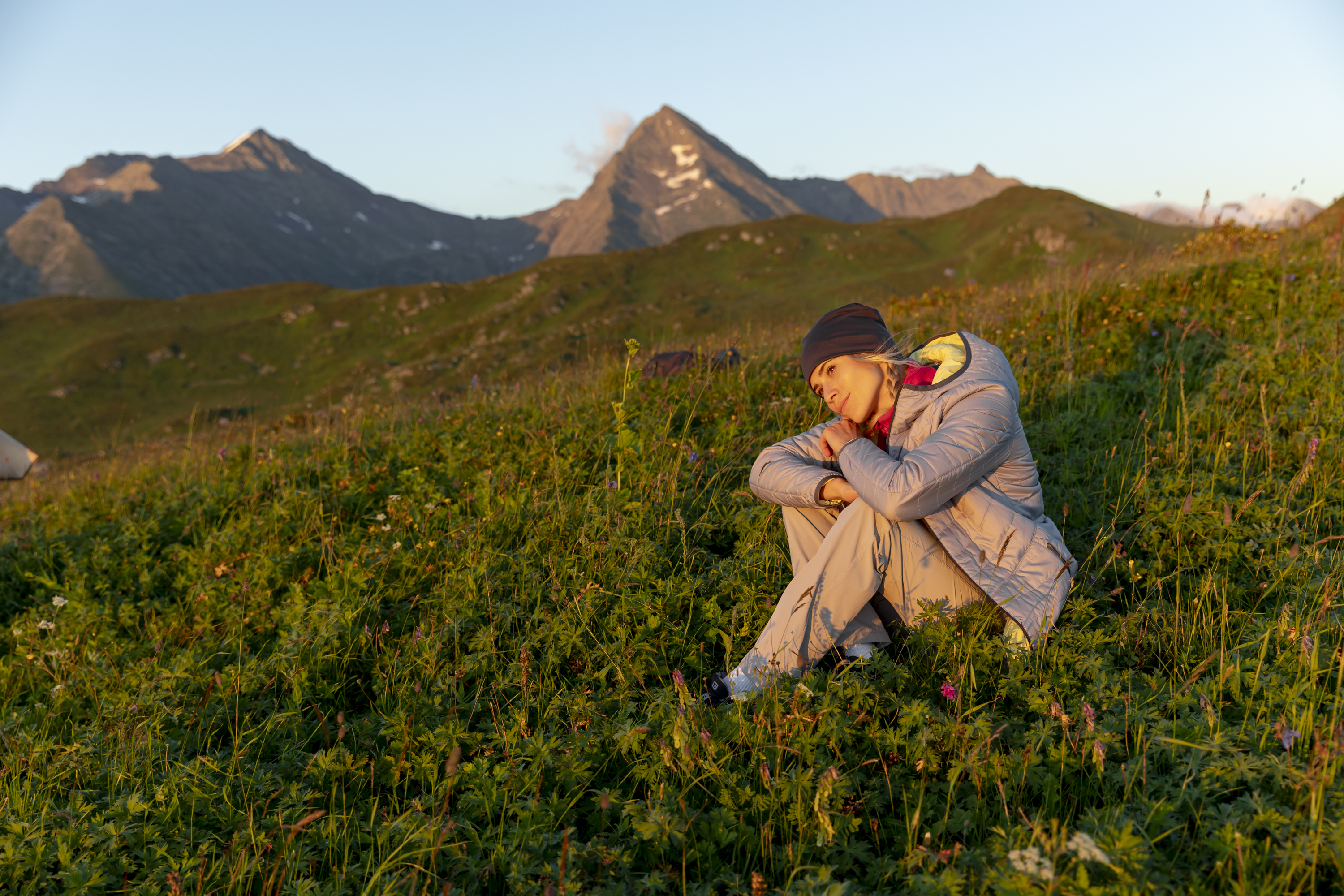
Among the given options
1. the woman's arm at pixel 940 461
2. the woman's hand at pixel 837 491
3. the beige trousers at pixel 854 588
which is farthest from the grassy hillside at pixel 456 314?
the woman's arm at pixel 940 461

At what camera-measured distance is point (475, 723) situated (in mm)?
3332

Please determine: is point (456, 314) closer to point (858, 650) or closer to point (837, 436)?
point (837, 436)

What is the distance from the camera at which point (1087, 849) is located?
1.89 m

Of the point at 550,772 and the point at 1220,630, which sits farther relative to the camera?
the point at 1220,630

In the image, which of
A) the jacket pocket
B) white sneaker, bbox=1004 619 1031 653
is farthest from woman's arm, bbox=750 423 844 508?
white sneaker, bbox=1004 619 1031 653

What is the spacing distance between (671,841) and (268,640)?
123 inches

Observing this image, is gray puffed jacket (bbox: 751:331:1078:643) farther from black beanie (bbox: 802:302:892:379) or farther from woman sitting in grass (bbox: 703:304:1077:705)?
black beanie (bbox: 802:302:892:379)

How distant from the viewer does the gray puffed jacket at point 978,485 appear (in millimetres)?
3156

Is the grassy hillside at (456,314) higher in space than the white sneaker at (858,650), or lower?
higher

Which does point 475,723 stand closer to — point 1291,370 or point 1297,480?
point 1297,480

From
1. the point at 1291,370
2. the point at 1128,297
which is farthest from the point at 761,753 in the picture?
the point at 1128,297

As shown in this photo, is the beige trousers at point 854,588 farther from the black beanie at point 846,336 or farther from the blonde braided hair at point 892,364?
the black beanie at point 846,336

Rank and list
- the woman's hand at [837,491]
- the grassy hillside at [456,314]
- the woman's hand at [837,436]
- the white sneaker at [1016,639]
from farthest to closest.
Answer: the grassy hillside at [456,314], the woman's hand at [837,436], the woman's hand at [837,491], the white sneaker at [1016,639]

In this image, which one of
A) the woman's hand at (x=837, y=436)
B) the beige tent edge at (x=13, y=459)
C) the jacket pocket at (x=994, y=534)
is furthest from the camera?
the beige tent edge at (x=13, y=459)
